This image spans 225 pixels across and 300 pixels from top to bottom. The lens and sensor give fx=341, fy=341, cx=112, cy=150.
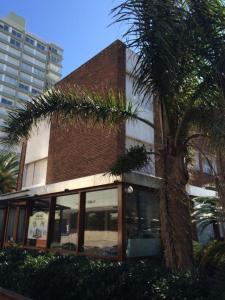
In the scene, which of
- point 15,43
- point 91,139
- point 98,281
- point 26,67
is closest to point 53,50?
point 15,43

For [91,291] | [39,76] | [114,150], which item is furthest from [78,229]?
[39,76]

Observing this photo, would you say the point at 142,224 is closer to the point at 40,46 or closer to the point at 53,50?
the point at 40,46

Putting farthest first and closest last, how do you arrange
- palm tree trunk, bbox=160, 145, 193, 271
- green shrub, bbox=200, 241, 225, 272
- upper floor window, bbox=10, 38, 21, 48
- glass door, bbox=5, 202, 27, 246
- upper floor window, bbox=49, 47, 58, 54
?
upper floor window, bbox=49, 47, 58, 54
upper floor window, bbox=10, 38, 21, 48
glass door, bbox=5, 202, 27, 246
green shrub, bbox=200, 241, 225, 272
palm tree trunk, bbox=160, 145, 193, 271

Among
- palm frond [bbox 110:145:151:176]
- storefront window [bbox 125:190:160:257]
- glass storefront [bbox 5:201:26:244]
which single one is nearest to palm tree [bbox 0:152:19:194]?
glass storefront [bbox 5:201:26:244]

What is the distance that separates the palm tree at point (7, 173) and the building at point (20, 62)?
56.5 metres

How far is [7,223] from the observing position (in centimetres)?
1708

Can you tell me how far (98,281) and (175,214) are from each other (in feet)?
6.64

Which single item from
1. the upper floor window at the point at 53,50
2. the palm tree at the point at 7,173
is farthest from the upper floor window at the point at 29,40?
the palm tree at the point at 7,173

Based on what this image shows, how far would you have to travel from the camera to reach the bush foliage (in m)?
5.23

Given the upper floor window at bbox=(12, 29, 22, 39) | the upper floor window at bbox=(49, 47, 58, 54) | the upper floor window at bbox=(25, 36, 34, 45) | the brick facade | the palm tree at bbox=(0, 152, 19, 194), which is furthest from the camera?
the upper floor window at bbox=(49, 47, 58, 54)

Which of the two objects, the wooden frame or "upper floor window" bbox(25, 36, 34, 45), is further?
"upper floor window" bbox(25, 36, 34, 45)

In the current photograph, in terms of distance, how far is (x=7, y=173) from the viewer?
27.2m

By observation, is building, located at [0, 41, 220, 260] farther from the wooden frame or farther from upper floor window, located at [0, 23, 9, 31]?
upper floor window, located at [0, 23, 9, 31]

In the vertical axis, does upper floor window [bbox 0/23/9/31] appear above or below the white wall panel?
above
